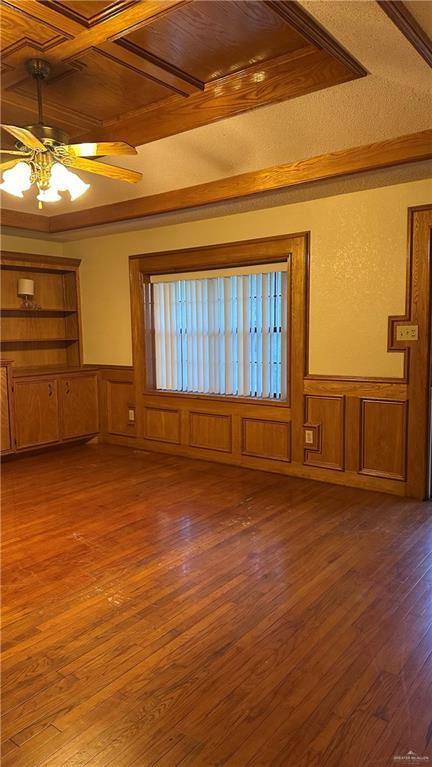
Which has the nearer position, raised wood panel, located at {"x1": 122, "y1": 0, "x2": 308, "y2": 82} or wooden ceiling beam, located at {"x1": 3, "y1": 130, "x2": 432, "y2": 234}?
raised wood panel, located at {"x1": 122, "y1": 0, "x2": 308, "y2": 82}

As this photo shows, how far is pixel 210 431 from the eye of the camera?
503 cm

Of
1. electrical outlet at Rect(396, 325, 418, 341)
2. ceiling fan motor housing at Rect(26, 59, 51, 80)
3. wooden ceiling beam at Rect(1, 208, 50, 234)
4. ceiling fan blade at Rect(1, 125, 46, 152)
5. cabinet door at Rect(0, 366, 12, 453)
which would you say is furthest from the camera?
wooden ceiling beam at Rect(1, 208, 50, 234)

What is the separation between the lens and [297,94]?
267 cm

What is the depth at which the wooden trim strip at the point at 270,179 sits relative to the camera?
3197 mm

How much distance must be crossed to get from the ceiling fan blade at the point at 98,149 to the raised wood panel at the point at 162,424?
306cm

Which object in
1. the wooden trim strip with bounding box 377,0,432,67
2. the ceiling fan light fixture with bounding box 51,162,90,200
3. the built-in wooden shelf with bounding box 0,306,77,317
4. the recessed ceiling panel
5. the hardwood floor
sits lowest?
the hardwood floor

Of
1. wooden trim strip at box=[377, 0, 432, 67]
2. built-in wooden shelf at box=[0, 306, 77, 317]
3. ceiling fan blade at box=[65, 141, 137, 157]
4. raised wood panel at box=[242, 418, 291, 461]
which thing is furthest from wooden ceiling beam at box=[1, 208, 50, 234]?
wooden trim strip at box=[377, 0, 432, 67]

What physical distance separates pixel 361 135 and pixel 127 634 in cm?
313

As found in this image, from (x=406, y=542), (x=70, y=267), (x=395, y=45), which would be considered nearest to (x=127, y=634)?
(x=406, y=542)

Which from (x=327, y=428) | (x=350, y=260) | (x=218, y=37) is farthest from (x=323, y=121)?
(x=327, y=428)

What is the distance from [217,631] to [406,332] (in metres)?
2.59

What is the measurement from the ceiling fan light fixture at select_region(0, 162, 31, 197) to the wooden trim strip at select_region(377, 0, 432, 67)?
1787 mm

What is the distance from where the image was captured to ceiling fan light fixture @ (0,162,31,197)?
8.51 ft

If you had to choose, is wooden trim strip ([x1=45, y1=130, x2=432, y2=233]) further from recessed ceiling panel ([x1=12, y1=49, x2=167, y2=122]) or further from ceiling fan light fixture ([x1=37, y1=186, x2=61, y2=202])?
ceiling fan light fixture ([x1=37, y1=186, x2=61, y2=202])
